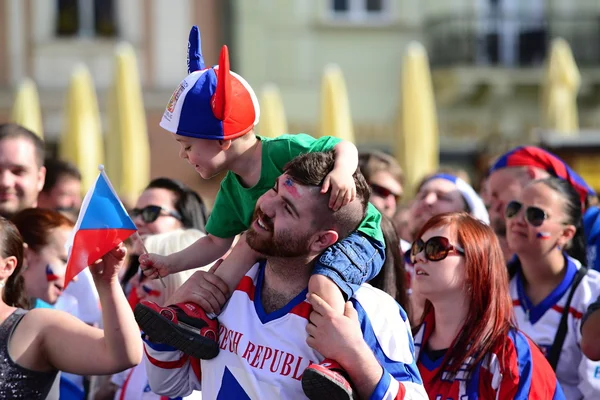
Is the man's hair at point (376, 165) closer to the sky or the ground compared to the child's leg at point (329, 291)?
closer to the ground

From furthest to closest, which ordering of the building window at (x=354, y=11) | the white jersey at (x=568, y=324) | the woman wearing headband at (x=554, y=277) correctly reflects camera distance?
the building window at (x=354, y=11) < the woman wearing headband at (x=554, y=277) < the white jersey at (x=568, y=324)

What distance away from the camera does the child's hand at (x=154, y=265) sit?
3.61 m

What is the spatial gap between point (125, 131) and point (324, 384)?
1155 cm

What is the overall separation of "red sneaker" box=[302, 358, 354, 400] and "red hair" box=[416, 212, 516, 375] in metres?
0.96

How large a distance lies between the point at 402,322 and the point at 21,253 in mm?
1435

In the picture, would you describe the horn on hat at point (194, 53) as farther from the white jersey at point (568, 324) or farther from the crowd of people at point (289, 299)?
the white jersey at point (568, 324)

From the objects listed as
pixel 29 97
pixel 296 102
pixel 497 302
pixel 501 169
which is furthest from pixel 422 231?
pixel 296 102

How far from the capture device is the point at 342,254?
10.7ft

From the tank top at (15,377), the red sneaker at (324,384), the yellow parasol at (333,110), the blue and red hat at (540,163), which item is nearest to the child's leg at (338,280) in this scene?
the red sneaker at (324,384)

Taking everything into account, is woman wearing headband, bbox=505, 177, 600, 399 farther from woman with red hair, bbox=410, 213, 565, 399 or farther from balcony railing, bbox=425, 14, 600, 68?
balcony railing, bbox=425, 14, 600, 68

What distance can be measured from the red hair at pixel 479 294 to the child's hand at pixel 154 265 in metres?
1.09

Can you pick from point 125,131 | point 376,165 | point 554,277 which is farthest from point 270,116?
point 554,277

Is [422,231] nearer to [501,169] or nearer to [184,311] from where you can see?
[184,311]

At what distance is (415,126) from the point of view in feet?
47.7
